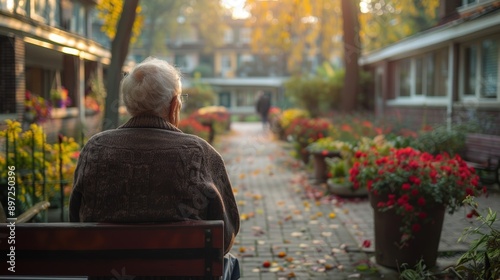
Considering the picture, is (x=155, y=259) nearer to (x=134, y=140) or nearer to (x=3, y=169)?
(x=134, y=140)

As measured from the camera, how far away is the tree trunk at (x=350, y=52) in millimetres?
17797

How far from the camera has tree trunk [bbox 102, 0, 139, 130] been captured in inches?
421

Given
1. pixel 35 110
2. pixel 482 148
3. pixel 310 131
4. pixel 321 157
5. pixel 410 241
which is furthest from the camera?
pixel 35 110

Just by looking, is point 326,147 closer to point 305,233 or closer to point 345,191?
point 345,191

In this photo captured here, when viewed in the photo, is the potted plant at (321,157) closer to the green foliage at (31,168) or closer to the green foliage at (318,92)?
the green foliage at (31,168)

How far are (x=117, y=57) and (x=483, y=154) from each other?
716 cm

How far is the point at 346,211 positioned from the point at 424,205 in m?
3.81

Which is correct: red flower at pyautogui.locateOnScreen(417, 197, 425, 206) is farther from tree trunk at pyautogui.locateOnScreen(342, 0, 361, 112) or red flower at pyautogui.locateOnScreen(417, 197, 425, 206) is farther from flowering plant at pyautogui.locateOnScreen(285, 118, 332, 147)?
tree trunk at pyautogui.locateOnScreen(342, 0, 361, 112)

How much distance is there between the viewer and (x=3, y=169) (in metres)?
7.08

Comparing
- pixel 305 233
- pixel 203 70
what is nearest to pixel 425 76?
pixel 305 233

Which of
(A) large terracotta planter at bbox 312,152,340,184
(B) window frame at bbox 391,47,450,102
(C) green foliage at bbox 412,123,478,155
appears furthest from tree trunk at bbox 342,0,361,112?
(A) large terracotta planter at bbox 312,152,340,184

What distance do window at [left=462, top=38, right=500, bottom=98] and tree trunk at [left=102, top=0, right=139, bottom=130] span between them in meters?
8.29

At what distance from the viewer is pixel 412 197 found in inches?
213

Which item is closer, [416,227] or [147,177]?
[147,177]
